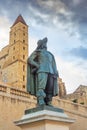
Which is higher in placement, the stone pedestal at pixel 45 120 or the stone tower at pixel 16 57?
the stone tower at pixel 16 57

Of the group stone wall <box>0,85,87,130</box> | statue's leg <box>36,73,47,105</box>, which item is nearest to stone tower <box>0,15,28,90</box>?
stone wall <box>0,85,87,130</box>

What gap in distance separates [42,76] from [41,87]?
0.76ft

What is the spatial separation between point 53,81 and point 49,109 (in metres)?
0.70

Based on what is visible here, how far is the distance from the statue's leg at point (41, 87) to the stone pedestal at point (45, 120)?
0.65 ft

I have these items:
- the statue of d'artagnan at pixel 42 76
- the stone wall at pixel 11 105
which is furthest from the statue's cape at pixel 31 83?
the stone wall at pixel 11 105

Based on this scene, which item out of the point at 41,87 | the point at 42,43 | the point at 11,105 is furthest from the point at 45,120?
the point at 11,105

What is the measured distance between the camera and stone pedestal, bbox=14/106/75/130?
4781mm

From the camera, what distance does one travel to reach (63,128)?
5008mm

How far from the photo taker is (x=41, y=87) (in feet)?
17.3

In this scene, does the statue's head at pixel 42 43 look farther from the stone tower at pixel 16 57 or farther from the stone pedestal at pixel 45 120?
the stone tower at pixel 16 57

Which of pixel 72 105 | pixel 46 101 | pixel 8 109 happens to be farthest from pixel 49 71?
pixel 72 105

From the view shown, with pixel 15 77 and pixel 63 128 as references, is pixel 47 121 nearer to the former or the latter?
pixel 63 128

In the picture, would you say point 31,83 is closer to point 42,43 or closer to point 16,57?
point 42,43

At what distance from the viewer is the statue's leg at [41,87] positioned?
5.22 meters
